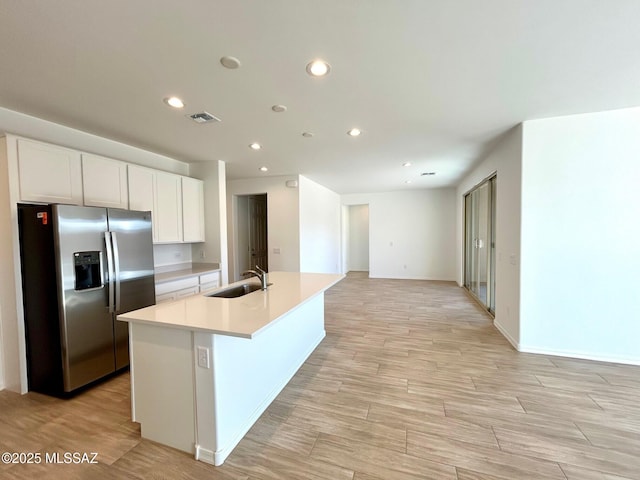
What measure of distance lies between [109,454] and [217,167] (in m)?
3.69

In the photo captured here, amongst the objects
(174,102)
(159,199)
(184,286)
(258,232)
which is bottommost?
(184,286)

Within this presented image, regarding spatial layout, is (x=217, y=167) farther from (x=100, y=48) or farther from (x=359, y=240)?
(x=359, y=240)

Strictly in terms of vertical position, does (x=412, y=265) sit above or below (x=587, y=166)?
below

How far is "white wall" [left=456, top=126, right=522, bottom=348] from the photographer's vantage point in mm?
3152

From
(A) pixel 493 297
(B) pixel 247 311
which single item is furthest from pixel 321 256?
(B) pixel 247 311

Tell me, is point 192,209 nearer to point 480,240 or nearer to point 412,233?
point 480,240

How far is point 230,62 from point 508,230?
3.58 metres

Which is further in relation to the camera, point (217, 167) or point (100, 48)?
point (217, 167)

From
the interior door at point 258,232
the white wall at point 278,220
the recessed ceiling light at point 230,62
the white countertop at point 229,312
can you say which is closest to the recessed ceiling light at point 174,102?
the recessed ceiling light at point 230,62

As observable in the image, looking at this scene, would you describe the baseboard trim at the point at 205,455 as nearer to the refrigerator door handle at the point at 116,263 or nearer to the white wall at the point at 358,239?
the refrigerator door handle at the point at 116,263

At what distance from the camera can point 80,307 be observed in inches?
94.6

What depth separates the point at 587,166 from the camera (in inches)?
112

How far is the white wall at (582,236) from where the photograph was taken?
109 inches

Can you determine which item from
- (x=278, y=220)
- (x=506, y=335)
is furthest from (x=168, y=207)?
(x=506, y=335)
